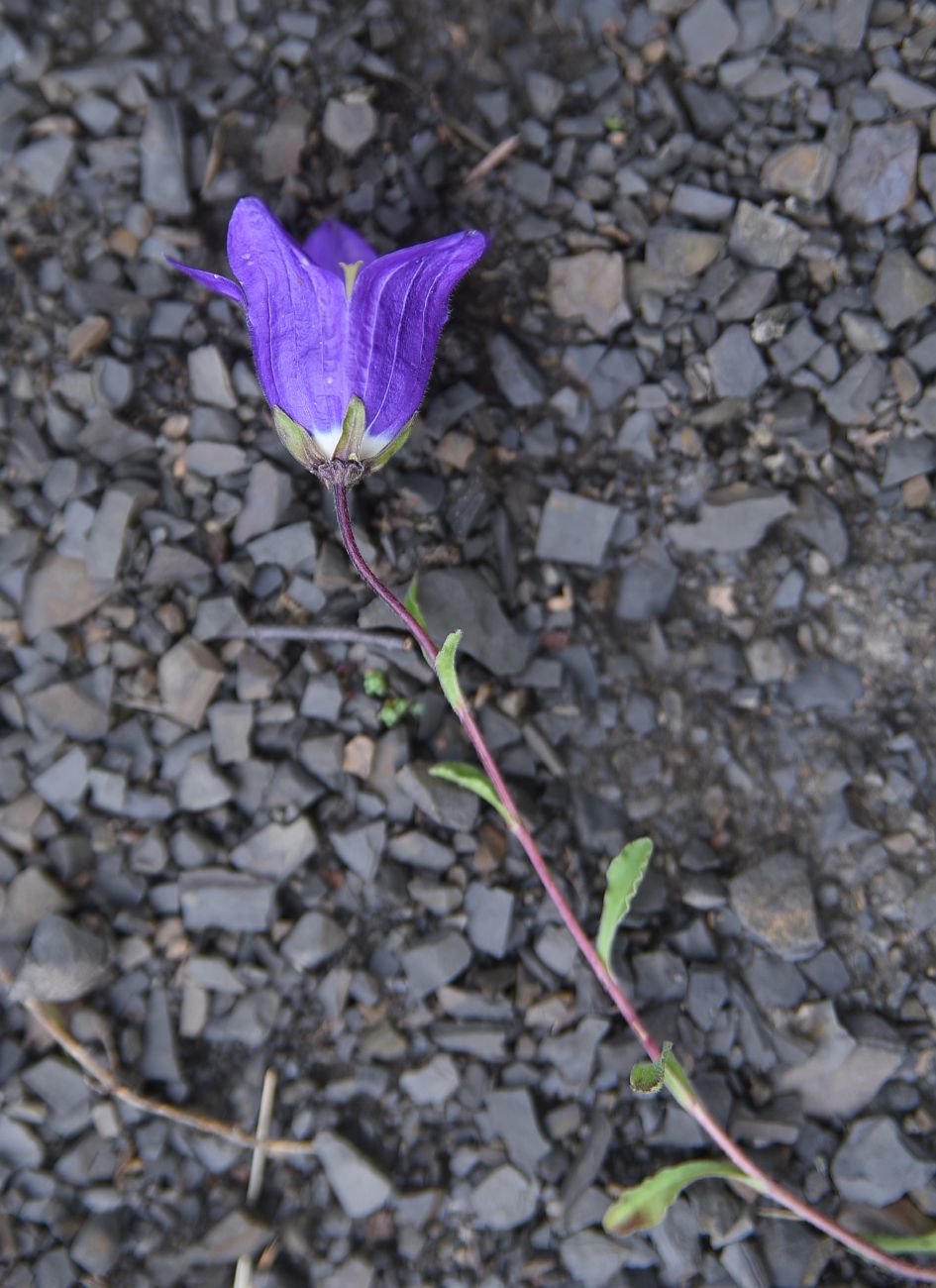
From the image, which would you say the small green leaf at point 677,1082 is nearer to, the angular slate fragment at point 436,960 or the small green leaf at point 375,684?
the angular slate fragment at point 436,960

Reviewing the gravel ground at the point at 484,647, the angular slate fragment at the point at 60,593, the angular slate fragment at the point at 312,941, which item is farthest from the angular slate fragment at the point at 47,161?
the angular slate fragment at the point at 312,941

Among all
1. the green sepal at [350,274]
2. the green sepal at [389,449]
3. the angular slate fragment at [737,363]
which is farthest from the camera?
the angular slate fragment at [737,363]

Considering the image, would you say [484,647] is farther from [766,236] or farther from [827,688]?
[766,236]

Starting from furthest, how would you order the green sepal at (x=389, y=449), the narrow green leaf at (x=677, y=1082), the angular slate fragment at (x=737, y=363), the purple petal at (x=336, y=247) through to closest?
the angular slate fragment at (x=737, y=363) → the purple petal at (x=336, y=247) → the narrow green leaf at (x=677, y=1082) → the green sepal at (x=389, y=449)

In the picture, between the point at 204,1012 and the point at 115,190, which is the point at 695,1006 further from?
the point at 115,190

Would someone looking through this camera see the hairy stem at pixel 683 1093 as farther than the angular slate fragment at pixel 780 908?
No

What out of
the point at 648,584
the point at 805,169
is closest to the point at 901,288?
the point at 805,169

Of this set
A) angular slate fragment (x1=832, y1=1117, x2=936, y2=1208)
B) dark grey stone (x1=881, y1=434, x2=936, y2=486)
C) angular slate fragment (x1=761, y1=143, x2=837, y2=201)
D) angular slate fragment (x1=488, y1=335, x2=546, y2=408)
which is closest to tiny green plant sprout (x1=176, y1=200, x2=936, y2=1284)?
angular slate fragment (x1=488, y1=335, x2=546, y2=408)
